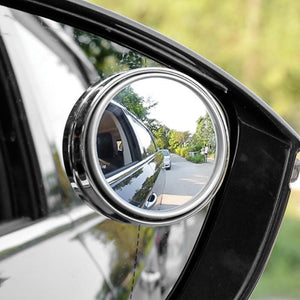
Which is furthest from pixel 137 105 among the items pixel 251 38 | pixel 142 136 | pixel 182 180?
pixel 251 38

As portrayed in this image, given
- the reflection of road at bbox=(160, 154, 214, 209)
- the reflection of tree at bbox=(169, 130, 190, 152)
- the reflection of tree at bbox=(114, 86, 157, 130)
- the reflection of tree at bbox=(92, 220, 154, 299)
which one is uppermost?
the reflection of tree at bbox=(114, 86, 157, 130)

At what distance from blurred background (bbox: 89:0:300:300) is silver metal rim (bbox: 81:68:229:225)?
17.9ft

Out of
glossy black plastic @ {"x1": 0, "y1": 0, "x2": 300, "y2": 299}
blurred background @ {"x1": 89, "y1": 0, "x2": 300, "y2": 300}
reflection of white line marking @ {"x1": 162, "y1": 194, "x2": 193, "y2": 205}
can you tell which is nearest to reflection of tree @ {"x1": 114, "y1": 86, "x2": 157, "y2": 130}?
reflection of white line marking @ {"x1": 162, "y1": 194, "x2": 193, "y2": 205}

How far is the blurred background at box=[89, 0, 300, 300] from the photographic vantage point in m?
6.57

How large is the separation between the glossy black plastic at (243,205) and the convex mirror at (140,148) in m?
0.20

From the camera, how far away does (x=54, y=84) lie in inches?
45.0

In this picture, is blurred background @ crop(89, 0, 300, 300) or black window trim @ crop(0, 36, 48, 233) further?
blurred background @ crop(89, 0, 300, 300)

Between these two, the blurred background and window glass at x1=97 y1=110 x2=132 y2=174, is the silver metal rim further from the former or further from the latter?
the blurred background

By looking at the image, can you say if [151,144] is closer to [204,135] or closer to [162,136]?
[162,136]

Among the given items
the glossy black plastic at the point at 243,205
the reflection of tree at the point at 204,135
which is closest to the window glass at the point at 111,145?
the reflection of tree at the point at 204,135

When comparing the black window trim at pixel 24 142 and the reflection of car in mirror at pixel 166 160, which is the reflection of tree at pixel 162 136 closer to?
the reflection of car in mirror at pixel 166 160

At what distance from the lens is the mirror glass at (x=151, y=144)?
101 cm

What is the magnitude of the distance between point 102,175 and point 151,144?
0.11 meters

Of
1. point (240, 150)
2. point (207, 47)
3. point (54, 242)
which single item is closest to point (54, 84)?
point (54, 242)
